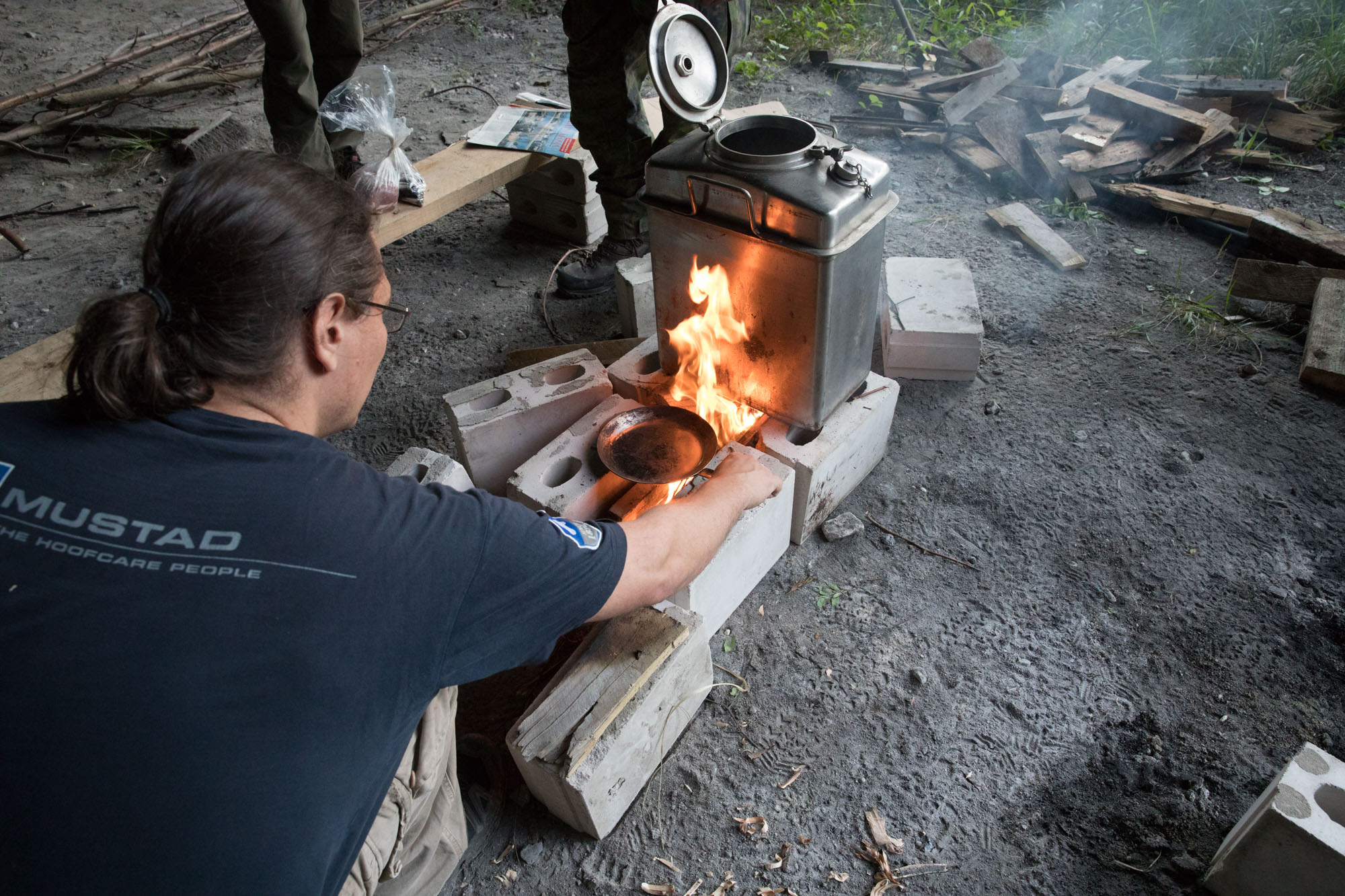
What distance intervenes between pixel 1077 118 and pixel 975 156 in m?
0.72

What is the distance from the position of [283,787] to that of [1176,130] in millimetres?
5633

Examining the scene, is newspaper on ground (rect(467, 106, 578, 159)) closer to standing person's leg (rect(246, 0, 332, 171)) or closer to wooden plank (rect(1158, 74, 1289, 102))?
standing person's leg (rect(246, 0, 332, 171))

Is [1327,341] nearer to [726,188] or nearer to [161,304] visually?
[726,188]

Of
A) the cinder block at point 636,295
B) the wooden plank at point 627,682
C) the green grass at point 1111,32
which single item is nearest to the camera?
the wooden plank at point 627,682

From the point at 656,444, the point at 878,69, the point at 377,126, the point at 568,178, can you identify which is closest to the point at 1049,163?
the point at 878,69

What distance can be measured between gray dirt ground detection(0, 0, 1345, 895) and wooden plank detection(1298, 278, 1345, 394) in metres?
0.09

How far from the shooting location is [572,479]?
241 cm

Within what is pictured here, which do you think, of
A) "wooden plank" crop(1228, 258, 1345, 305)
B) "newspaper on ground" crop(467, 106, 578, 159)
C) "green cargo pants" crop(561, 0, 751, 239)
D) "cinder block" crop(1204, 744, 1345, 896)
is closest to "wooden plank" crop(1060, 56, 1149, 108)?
"wooden plank" crop(1228, 258, 1345, 305)

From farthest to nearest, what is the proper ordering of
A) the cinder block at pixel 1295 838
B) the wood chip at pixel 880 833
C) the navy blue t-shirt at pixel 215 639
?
1. the wood chip at pixel 880 833
2. the cinder block at pixel 1295 838
3. the navy blue t-shirt at pixel 215 639

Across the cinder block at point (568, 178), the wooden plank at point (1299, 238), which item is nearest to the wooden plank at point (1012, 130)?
the wooden plank at point (1299, 238)

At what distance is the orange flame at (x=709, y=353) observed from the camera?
2453mm

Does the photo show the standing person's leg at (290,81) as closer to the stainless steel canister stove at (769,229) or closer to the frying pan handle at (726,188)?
the stainless steel canister stove at (769,229)

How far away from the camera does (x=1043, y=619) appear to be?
2473 millimetres

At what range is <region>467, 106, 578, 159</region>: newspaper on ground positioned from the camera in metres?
3.98
